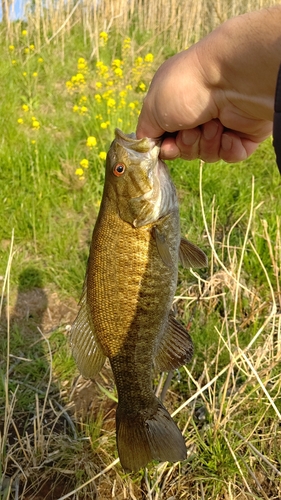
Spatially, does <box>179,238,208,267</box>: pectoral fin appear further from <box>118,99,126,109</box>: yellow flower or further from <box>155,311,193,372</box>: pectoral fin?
<box>118,99,126,109</box>: yellow flower

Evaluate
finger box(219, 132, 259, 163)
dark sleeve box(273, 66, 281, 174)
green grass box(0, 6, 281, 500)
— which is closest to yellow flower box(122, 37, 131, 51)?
green grass box(0, 6, 281, 500)

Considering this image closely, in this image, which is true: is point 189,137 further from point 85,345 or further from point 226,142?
point 85,345

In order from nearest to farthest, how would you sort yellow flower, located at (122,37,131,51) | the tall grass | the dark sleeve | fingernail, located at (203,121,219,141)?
1. the dark sleeve
2. fingernail, located at (203,121,219,141)
3. yellow flower, located at (122,37,131,51)
4. the tall grass

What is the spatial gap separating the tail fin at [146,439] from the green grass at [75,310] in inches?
17.3

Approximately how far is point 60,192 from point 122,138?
2.68 m

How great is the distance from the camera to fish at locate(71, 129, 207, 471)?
1618mm

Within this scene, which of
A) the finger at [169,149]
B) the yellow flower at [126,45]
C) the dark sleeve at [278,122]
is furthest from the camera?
the yellow flower at [126,45]

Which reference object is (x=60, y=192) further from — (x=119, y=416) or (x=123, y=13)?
(x=123, y=13)

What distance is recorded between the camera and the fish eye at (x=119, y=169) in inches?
66.1

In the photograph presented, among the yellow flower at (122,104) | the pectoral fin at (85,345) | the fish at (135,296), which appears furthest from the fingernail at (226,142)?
the yellow flower at (122,104)

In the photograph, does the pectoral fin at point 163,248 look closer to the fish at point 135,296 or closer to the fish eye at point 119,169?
the fish at point 135,296

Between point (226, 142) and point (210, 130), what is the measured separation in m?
0.11

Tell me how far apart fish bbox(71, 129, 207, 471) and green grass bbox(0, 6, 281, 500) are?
18.5 inches

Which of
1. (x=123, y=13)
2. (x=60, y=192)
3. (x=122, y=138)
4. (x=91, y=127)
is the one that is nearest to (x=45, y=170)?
(x=60, y=192)
